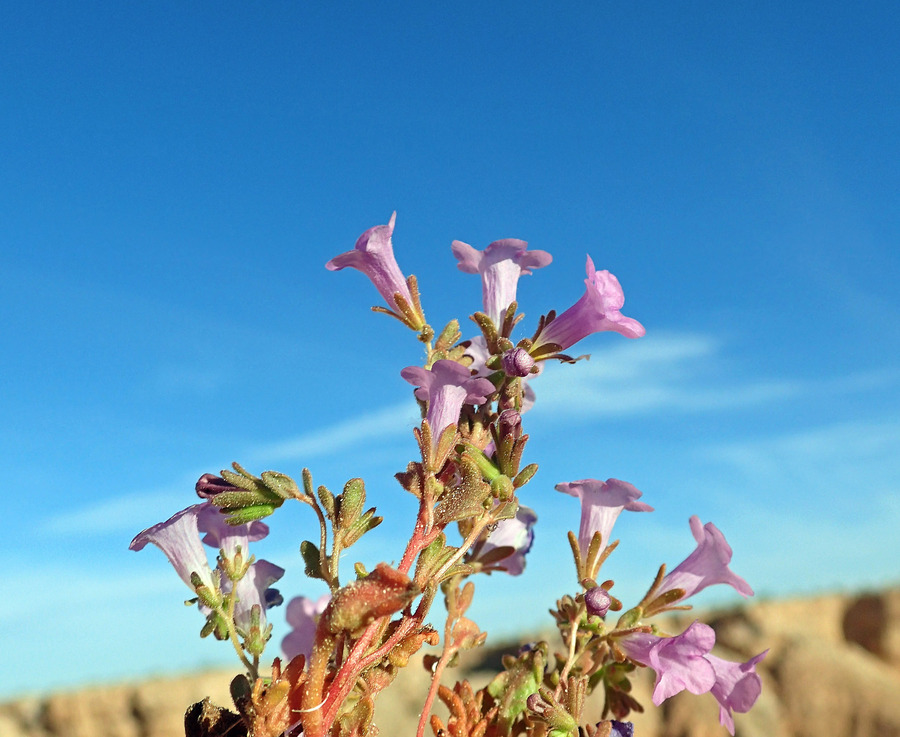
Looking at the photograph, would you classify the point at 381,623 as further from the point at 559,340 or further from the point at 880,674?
the point at 880,674

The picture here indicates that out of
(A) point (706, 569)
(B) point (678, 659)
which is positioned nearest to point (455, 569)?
(B) point (678, 659)

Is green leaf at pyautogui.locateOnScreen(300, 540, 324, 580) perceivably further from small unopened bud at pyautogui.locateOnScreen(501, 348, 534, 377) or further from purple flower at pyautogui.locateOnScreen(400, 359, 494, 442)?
small unopened bud at pyautogui.locateOnScreen(501, 348, 534, 377)

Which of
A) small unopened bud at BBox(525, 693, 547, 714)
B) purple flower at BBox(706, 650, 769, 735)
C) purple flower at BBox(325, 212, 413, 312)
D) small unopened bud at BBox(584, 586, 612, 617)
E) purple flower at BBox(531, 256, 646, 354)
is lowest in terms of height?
purple flower at BBox(706, 650, 769, 735)

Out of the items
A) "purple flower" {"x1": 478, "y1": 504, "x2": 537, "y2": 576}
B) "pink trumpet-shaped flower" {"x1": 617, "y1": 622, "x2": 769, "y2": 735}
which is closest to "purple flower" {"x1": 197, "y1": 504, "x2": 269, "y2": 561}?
"purple flower" {"x1": 478, "y1": 504, "x2": 537, "y2": 576}

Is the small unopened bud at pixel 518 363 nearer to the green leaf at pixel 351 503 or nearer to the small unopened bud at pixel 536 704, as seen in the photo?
the green leaf at pixel 351 503

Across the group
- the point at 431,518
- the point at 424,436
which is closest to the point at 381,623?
the point at 431,518

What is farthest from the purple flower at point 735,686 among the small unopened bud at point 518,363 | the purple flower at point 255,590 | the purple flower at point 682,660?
the purple flower at point 255,590
